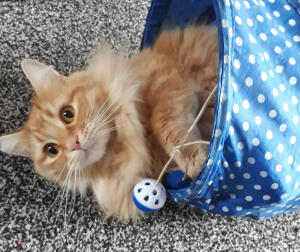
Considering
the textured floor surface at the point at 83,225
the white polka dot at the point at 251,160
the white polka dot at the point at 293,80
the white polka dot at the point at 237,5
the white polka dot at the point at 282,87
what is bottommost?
the textured floor surface at the point at 83,225

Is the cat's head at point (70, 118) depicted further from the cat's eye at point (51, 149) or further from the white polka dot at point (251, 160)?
the white polka dot at point (251, 160)

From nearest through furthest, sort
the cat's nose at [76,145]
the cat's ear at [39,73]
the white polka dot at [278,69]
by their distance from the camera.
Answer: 1. the white polka dot at [278,69]
2. the cat's nose at [76,145]
3. the cat's ear at [39,73]

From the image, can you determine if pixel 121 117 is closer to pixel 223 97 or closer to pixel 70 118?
pixel 70 118

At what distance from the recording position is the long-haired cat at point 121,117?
92 cm

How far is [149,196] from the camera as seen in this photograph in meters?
0.91

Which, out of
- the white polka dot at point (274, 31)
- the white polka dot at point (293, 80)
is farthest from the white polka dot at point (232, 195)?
the white polka dot at point (274, 31)

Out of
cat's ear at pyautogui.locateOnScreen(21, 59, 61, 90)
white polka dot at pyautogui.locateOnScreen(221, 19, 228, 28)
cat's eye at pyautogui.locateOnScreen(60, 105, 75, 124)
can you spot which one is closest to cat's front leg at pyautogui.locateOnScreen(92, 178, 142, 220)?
cat's eye at pyautogui.locateOnScreen(60, 105, 75, 124)

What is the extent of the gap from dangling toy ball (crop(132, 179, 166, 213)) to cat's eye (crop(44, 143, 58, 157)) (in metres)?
0.27

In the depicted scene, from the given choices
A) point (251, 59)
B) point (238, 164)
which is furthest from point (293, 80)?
point (238, 164)

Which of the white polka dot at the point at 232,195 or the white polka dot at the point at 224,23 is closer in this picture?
the white polka dot at the point at 224,23

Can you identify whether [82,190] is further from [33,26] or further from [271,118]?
[33,26]

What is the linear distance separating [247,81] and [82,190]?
654mm

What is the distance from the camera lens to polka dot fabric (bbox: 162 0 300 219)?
72 centimetres

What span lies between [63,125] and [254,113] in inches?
20.7
